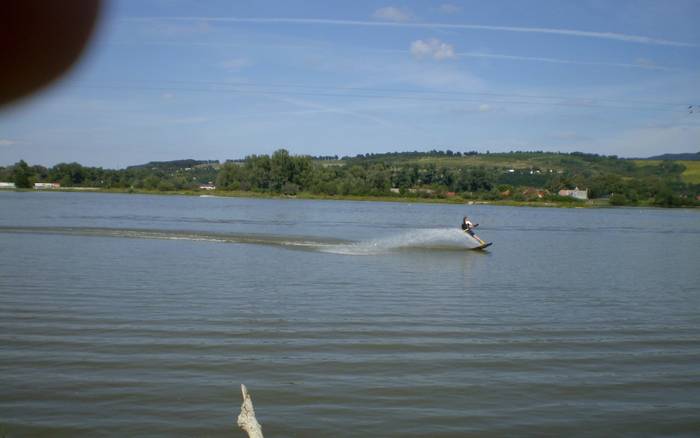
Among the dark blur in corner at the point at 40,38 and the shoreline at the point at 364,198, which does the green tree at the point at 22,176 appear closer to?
the shoreline at the point at 364,198

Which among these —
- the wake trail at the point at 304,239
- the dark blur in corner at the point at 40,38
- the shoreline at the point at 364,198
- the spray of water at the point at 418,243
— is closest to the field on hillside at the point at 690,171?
the shoreline at the point at 364,198

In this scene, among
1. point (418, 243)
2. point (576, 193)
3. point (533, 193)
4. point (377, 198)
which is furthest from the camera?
point (576, 193)

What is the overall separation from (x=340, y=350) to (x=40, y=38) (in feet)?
19.0

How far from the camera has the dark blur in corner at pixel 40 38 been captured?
8.56 metres

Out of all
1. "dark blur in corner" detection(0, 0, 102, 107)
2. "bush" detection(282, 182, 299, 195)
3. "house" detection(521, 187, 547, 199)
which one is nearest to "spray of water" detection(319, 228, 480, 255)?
"dark blur in corner" detection(0, 0, 102, 107)

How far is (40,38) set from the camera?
8.84 m

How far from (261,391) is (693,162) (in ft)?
444

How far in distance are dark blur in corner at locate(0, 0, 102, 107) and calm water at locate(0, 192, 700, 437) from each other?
3.71m

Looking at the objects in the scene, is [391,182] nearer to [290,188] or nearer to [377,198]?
[377,198]

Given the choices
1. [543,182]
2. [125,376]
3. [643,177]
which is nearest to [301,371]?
[125,376]

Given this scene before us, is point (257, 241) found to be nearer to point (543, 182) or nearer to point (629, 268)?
point (629, 268)

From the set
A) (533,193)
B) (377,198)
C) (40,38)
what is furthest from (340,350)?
(533,193)

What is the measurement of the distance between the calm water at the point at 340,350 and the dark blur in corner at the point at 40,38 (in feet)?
12.2

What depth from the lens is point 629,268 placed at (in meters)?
24.4
